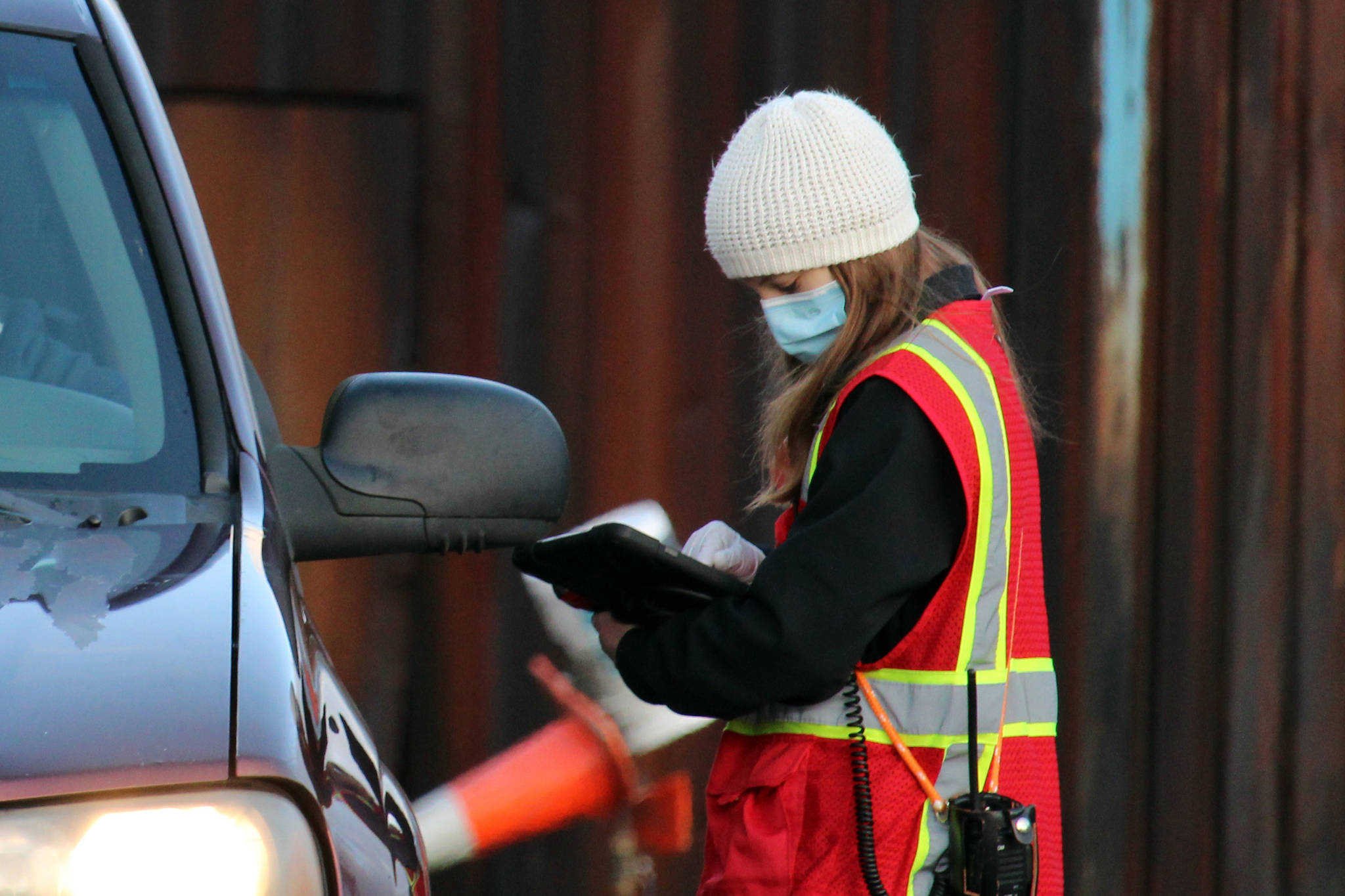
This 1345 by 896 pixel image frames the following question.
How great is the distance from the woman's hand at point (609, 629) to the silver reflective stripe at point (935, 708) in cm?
24

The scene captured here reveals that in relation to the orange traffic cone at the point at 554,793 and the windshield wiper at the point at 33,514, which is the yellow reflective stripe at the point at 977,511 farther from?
the orange traffic cone at the point at 554,793

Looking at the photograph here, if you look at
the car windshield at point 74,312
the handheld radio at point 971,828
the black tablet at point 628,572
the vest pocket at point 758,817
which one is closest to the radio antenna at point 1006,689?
the handheld radio at point 971,828

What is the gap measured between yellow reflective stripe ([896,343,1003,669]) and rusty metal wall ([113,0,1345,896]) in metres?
1.70

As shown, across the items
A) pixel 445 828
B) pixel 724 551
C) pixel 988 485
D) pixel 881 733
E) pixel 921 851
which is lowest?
pixel 445 828

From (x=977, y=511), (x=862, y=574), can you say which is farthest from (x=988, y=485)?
(x=862, y=574)

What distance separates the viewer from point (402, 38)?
3336 millimetres

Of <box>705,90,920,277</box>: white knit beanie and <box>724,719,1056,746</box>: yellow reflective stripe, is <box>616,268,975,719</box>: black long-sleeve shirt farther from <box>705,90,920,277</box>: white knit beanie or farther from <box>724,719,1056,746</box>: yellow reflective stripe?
<box>705,90,920,277</box>: white knit beanie

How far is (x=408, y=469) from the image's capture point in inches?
58.6

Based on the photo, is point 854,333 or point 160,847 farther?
point 854,333

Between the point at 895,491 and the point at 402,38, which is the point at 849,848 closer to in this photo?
the point at 895,491

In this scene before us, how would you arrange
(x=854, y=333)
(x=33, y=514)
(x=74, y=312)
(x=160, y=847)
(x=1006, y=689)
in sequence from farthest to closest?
1. (x=854, y=333)
2. (x=1006, y=689)
3. (x=74, y=312)
4. (x=33, y=514)
5. (x=160, y=847)

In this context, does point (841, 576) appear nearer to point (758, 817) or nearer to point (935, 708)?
point (935, 708)

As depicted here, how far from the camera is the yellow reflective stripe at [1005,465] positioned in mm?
1794

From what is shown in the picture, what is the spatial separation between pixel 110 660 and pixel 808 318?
4.02 feet
